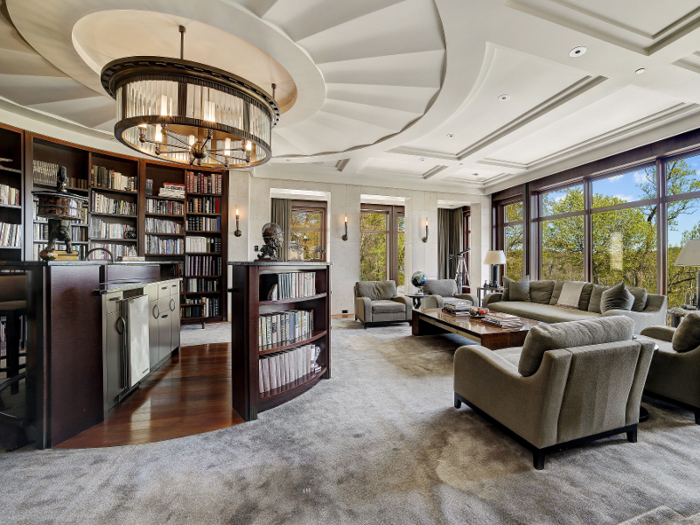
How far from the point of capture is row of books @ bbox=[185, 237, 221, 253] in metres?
5.48

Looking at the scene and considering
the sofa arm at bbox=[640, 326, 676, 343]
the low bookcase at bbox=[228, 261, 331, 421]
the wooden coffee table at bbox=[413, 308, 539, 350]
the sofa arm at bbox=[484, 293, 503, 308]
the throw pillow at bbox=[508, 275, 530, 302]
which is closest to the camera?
the low bookcase at bbox=[228, 261, 331, 421]

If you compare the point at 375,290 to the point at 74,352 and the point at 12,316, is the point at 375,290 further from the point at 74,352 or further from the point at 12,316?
the point at 12,316

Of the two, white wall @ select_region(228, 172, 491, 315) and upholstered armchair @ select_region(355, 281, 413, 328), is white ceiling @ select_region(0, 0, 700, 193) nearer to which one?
white wall @ select_region(228, 172, 491, 315)

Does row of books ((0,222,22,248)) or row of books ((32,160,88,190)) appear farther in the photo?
row of books ((32,160,88,190))

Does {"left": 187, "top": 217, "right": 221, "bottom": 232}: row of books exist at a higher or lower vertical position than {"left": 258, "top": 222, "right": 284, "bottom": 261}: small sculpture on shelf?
higher

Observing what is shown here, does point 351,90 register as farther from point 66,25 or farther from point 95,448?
point 95,448

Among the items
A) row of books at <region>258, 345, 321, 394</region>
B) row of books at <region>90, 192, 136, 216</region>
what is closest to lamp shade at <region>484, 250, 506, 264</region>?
row of books at <region>258, 345, 321, 394</region>

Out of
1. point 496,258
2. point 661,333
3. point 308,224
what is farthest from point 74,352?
point 496,258

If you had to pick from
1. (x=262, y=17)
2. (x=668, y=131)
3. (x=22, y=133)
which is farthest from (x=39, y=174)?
(x=668, y=131)

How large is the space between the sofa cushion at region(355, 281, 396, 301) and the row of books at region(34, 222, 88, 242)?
4.28 m

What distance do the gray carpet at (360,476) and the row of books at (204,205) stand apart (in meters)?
4.28

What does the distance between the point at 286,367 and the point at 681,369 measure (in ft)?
9.60

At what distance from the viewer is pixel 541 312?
472cm

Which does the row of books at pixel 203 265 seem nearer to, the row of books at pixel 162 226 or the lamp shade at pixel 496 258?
the row of books at pixel 162 226
